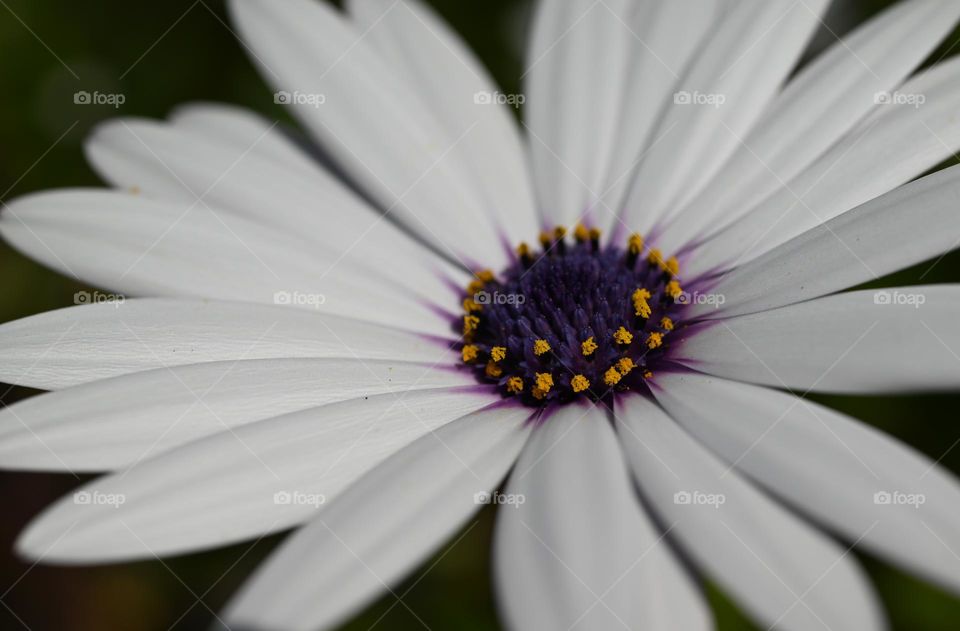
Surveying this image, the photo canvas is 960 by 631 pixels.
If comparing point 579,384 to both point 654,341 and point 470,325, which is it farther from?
point 470,325

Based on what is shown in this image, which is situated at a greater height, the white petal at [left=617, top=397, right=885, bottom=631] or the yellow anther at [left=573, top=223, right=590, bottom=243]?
the yellow anther at [left=573, top=223, right=590, bottom=243]

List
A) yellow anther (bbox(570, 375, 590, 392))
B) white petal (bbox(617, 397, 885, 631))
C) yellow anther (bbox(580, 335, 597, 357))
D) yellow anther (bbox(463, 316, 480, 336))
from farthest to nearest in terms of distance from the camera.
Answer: yellow anther (bbox(463, 316, 480, 336)) < yellow anther (bbox(580, 335, 597, 357)) < yellow anther (bbox(570, 375, 590, 392)) < white petal (bbox(617, 397, 885, 631))

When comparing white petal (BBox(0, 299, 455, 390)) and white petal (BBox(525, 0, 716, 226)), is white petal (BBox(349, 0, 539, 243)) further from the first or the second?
white petal (BBox(0, 299, 455, 390))

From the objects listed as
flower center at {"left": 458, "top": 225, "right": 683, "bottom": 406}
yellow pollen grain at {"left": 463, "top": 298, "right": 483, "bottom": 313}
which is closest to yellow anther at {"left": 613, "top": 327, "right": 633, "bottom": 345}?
flower center at {"left": 458, "top": 225, "right": 683, "bottom": 406}

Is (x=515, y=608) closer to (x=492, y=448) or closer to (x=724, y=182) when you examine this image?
(x=492, y=448)

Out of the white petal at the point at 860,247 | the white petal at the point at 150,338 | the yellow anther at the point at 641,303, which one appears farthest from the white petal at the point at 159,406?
the white petal at the point at 860,247

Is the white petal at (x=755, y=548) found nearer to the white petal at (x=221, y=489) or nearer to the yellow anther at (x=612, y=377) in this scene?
the yellow anther at (x=612, y=377)

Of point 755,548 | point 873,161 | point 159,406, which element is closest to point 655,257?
point 873,161

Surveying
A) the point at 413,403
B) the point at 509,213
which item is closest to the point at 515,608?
the point at 413,403
